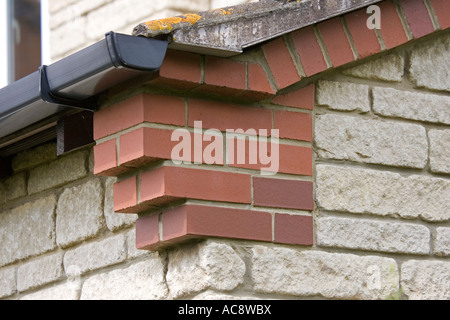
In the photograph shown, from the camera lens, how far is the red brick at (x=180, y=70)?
11.9 ft

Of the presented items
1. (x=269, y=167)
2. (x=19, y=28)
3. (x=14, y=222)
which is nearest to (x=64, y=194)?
(x=14, y=222)

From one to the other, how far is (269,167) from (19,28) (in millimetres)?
4199

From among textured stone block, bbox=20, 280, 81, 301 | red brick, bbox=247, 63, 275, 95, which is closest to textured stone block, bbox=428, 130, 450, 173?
red brick, bbox=247, 63, 275, 95

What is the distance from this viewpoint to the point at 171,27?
3492mm

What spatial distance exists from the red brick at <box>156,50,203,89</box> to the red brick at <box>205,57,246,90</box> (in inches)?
1.4

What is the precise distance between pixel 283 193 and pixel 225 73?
1.60 ft

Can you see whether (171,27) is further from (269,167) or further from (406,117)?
(406,117)

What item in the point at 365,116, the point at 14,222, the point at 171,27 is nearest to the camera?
the point at 171,27

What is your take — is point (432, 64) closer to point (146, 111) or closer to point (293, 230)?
point (293, 230)

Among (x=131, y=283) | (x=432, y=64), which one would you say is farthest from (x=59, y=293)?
(x=432, y=64)

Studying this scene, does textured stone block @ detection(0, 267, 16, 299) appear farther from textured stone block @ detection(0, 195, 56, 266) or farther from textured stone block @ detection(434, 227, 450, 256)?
textured stone block @ detection(434, 227, 450, 256)

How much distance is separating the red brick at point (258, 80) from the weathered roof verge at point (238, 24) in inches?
4.7

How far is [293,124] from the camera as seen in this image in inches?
156

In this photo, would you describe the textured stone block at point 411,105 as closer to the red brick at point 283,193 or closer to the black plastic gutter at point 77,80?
the red brick at point 283,193
